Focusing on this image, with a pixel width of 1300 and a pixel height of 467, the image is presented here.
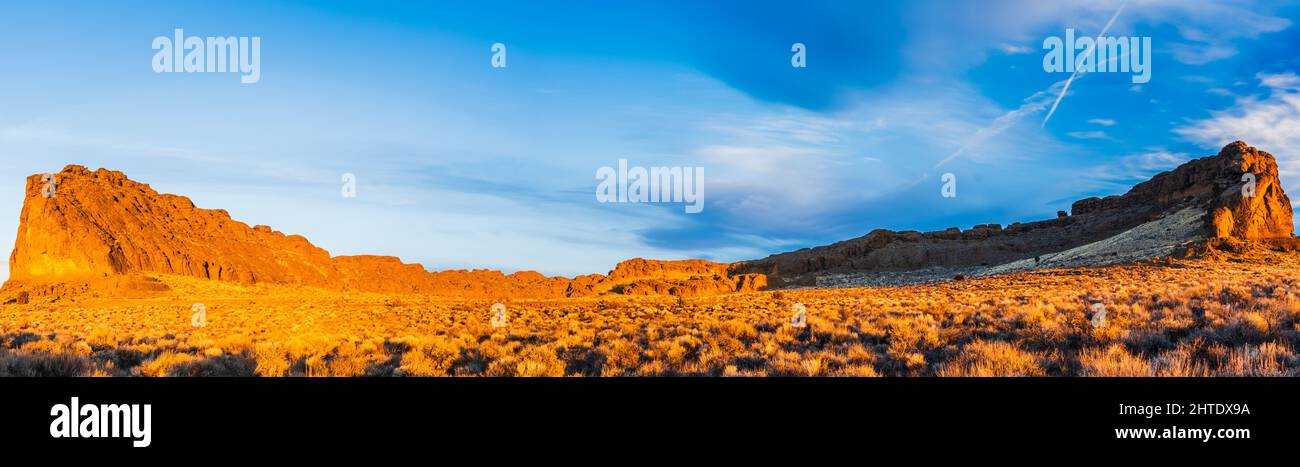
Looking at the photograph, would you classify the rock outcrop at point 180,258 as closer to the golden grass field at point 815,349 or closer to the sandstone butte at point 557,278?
the sandstone butte at point 557,278

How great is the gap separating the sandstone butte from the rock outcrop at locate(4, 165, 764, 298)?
7.5 inches

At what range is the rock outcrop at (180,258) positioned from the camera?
5897 cm

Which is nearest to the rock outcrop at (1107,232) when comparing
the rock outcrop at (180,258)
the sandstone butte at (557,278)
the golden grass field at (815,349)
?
the sandstone butte at (557,278)

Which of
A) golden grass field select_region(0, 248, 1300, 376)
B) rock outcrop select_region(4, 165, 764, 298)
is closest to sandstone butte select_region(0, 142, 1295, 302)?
rock outcrop select_region(4, 165, 764, 298)

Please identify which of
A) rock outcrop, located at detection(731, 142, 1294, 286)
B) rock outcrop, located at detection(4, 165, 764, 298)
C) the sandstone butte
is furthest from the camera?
rock outcrop, located at detection(4, 165, 764, 298)

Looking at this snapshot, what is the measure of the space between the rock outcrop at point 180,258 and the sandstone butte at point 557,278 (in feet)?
0.62

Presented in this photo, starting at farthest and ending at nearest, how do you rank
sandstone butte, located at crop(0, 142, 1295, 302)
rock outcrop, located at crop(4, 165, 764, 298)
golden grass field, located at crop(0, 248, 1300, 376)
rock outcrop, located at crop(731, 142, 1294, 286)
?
rock outcrop, located at crop(4, 165, 764, 298) → sandstone butte, located at crop(0, 142, 1295, 302) → rock outcrop, located at crop(731, 142, 1294, 286) → golden grass field, located at crop(0, 248, 1300, 376)

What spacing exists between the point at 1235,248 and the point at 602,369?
49537mm

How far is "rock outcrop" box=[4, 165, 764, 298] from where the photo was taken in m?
59.0

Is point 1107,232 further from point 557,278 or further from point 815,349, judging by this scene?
point 815,349

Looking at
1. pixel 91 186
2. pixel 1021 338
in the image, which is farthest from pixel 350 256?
pixel 1021 338

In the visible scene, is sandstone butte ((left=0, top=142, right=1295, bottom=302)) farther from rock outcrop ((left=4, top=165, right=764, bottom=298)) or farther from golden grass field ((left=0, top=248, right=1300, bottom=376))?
golden grass field ((left=0, top=248, right=1300, bottom=376))

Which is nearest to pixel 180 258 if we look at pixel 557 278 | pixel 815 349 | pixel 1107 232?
pixel 557 278
